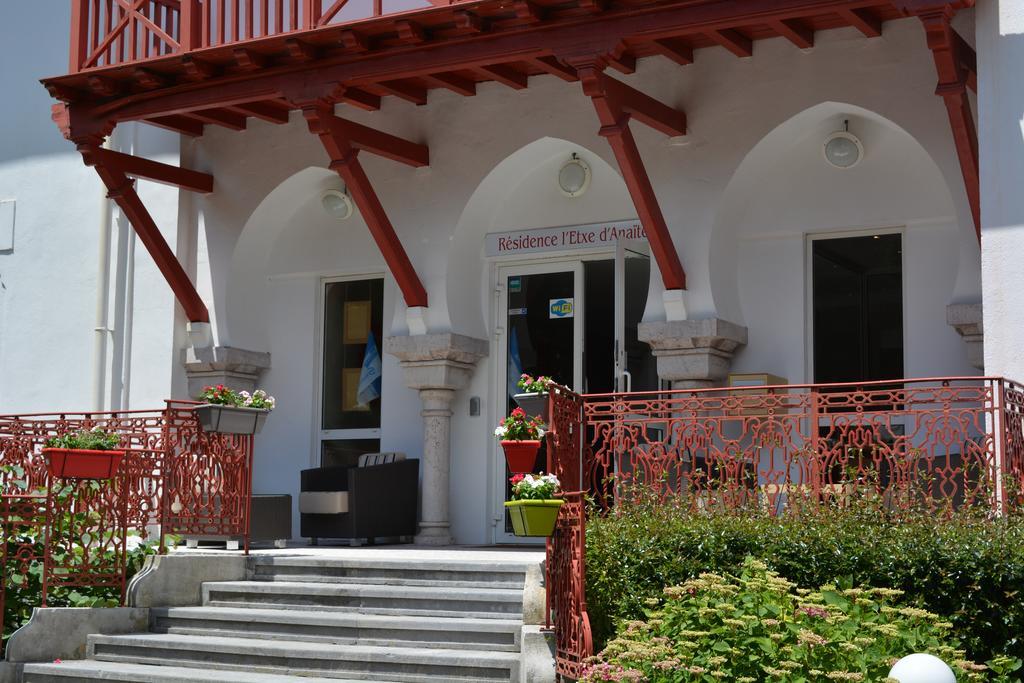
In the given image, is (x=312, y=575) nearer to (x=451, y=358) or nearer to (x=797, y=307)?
(x=451, y=358)

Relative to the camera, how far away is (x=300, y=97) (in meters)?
10.9

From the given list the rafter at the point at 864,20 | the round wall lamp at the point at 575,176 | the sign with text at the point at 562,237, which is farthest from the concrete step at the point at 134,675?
the rafter at the point at 864,20

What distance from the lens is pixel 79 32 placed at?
11.9 meters

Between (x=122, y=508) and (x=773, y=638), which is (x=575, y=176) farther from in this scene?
(x=773, y=638)

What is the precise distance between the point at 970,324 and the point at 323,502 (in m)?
5.55

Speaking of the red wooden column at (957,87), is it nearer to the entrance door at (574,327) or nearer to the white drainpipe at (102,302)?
the entrance door at (574,327)

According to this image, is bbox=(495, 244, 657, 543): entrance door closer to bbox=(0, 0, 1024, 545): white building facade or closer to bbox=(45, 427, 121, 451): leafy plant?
bbox=(0, 0, 1024, 545): white building facade

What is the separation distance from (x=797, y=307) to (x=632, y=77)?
228 cm

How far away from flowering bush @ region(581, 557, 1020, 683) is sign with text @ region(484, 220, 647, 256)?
5093 mm

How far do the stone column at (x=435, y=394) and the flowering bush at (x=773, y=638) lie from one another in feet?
16.2

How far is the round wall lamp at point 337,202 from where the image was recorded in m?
13.1

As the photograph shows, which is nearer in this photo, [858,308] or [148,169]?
[858,308]

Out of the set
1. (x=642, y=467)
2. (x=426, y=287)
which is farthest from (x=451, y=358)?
(x=642, y=467)

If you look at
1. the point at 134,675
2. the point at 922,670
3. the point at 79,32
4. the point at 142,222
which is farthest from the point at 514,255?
the point at 922,670
